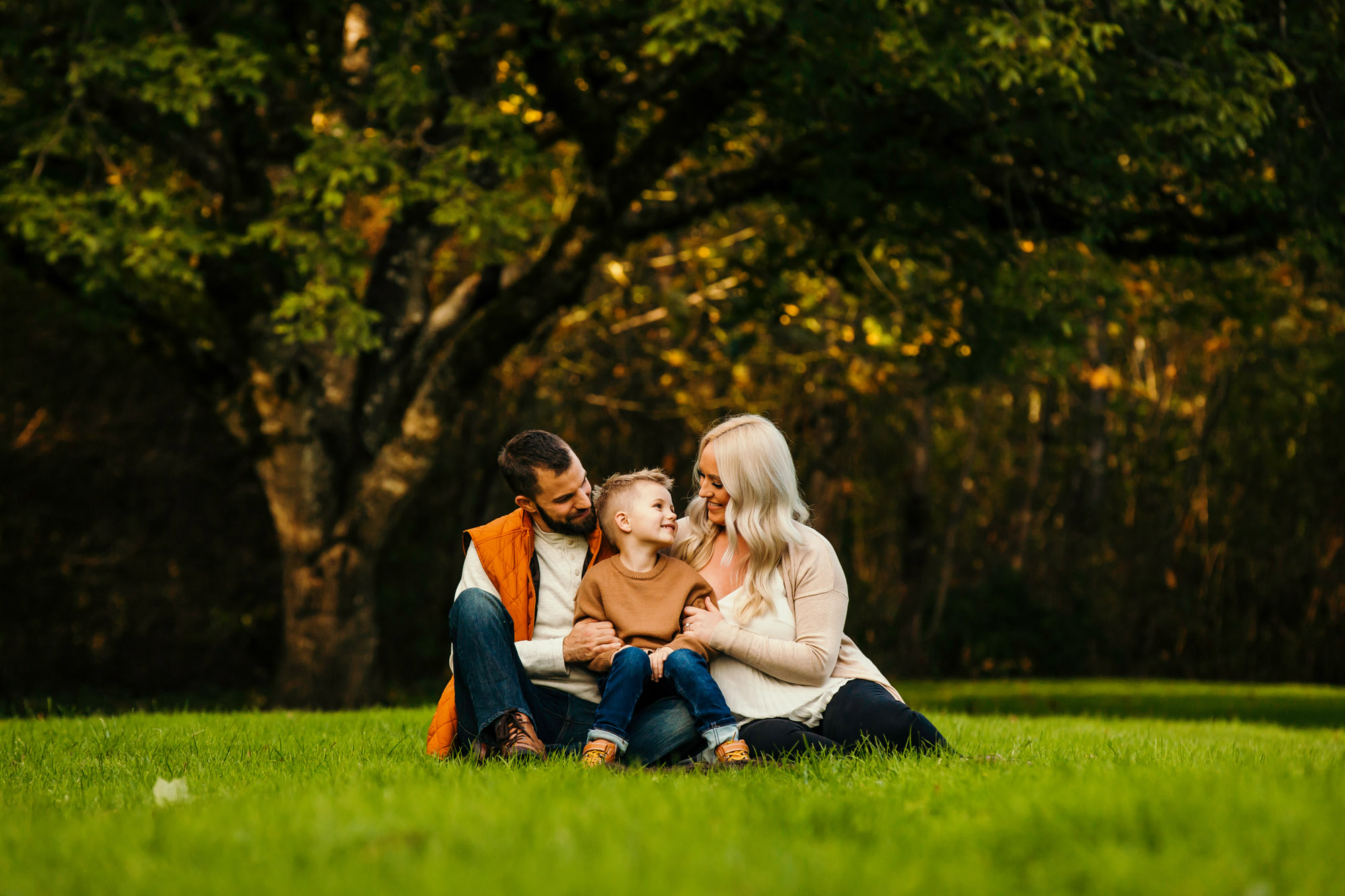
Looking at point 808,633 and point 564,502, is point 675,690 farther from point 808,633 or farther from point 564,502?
point 564,502

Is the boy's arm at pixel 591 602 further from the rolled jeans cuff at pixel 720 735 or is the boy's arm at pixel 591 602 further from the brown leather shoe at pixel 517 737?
the rolled jeans cuff at pixel 720 735

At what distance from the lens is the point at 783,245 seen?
1157cm

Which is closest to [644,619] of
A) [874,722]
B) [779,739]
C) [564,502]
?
[564,502]

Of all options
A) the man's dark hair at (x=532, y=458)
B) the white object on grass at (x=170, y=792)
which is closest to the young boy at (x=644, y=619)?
the man's dark hair at (x=532, y=458)

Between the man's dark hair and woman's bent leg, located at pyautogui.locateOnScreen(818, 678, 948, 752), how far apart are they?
55.5 inches

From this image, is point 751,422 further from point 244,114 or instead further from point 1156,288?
point 1156,288

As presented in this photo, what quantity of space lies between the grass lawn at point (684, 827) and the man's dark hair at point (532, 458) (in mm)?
1075

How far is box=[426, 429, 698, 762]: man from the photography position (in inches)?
170

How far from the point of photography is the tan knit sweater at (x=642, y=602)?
436cm

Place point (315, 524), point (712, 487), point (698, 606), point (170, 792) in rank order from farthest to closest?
point (315, 524), point (712, 487), point (698, 606), point (170, 792)

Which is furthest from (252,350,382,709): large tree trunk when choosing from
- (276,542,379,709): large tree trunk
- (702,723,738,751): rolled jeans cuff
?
(702,723,738,751): rolled jeans cuff

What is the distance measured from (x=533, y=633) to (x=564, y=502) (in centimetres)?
55

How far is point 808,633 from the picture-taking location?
175 inches

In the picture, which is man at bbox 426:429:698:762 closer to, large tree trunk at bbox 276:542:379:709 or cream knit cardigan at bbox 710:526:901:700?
cream knit cardigan at bbox 710:526:901:700
